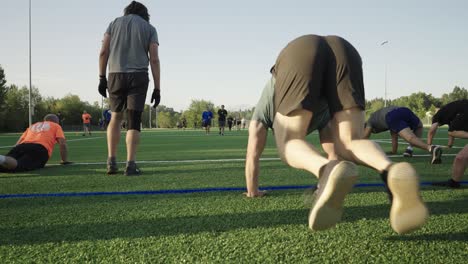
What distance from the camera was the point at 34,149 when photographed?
5.20 m

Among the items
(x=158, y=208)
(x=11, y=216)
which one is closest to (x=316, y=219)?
(x=158, y=208)

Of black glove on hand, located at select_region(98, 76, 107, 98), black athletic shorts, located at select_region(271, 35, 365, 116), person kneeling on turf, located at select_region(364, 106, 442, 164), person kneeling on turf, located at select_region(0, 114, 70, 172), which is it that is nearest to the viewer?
black athletic shorts, located at select_region(271, 35, 365, 116)

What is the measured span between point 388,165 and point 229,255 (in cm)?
89

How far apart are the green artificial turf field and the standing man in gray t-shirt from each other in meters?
0.85

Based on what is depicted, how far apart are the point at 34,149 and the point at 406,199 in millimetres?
5148

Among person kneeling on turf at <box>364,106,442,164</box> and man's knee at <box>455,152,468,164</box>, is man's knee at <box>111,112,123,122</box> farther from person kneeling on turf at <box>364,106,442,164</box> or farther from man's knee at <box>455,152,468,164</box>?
person kneeling on turf at <box>364,106,442,164</box>

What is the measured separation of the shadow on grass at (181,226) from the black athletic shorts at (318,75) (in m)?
0.80

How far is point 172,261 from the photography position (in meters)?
1.70

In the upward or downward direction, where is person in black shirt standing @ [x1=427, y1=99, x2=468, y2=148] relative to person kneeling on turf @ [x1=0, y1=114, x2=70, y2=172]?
upward

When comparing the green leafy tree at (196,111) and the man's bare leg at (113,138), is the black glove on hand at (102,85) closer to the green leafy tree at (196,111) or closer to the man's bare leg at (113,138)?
the man's bare leg at (113,138)

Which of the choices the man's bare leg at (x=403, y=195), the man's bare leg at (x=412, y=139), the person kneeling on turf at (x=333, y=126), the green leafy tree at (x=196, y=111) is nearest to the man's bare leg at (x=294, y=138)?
the person kneeling on turf at (x=333, y=126)

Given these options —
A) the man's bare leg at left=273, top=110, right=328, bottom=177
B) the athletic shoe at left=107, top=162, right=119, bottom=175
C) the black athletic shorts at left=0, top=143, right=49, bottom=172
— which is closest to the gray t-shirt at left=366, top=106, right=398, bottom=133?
the athletic shoe at left=107, top=162, right=119, bottom=175

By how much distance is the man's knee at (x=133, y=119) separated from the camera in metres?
4.64

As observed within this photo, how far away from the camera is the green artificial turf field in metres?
1.78
